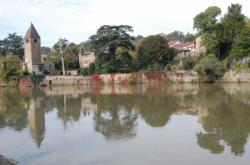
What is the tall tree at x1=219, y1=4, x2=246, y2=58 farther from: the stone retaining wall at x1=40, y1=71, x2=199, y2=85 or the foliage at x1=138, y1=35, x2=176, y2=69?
the foliage at x1=138, y1=35, x2=176, y2=69

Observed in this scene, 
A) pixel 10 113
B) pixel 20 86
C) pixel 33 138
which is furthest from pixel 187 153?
pixel 20 86

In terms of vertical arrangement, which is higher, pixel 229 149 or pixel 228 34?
pixel 228 34

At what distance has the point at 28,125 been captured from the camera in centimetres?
2159

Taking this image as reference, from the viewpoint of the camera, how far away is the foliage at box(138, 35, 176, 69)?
60219mm

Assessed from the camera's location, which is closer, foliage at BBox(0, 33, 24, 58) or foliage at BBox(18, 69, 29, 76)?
foliage at BBox(18, 69, 29, 76)

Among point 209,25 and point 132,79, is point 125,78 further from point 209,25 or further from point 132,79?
point 209,25

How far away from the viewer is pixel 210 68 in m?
49.4

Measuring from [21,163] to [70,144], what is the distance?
3.24 m

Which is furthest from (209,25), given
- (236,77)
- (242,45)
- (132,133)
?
(132,133)

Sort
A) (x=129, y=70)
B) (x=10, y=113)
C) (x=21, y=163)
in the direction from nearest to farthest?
(x=21, y=163) < (x=10, y=113) < (x=129, y=70)

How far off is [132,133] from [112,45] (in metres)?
40.8

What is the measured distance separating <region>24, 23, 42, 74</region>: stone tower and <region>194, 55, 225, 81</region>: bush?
29.7 meters

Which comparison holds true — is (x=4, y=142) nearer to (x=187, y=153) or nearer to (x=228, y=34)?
(x=187, y=153)

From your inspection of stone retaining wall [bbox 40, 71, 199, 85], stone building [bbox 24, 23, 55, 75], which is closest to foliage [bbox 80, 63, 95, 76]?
stone retaining wall [bbox 40, 71, 199, 85]
